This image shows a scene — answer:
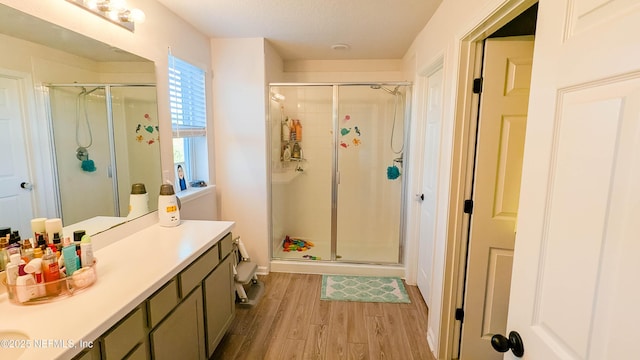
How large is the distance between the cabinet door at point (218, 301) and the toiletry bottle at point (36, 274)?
774 millimetres

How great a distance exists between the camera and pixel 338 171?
3387 millimetres

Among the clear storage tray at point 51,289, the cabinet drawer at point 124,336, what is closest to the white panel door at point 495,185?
the cabinet drawer at point 124,336

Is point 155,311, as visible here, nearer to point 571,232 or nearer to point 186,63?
point 571,232

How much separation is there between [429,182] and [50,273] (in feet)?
8.23

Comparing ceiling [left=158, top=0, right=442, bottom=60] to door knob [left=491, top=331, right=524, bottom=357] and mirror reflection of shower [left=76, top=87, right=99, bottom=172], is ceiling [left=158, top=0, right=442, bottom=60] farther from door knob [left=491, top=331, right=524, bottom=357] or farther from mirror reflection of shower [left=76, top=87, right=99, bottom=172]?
door knob [left=491, top=331, right=524, bottom=357]

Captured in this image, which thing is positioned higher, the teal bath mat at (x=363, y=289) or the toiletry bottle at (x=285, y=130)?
the toiletry bottle at (x=285, y=130)

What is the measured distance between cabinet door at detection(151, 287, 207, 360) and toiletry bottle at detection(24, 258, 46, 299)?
0.45m

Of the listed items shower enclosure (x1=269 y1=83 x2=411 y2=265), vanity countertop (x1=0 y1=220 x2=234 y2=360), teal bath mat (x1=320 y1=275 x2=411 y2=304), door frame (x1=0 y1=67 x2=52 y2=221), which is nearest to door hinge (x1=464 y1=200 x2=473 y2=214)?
teal bath mat (x1=320 y1=275 x2=411 y2=304)

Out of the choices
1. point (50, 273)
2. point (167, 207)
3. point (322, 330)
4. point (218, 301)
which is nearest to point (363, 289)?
point (322, 330)

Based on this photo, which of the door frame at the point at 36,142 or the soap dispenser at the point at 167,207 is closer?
the door frame at the point at 36,142

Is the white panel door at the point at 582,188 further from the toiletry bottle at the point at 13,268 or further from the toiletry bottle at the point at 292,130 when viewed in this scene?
the toiletry bottle at the point at 292,130

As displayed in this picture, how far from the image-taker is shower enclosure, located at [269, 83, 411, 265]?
11.0 feet

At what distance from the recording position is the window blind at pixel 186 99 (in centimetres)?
237

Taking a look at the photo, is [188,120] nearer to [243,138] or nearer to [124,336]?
[243,138]
